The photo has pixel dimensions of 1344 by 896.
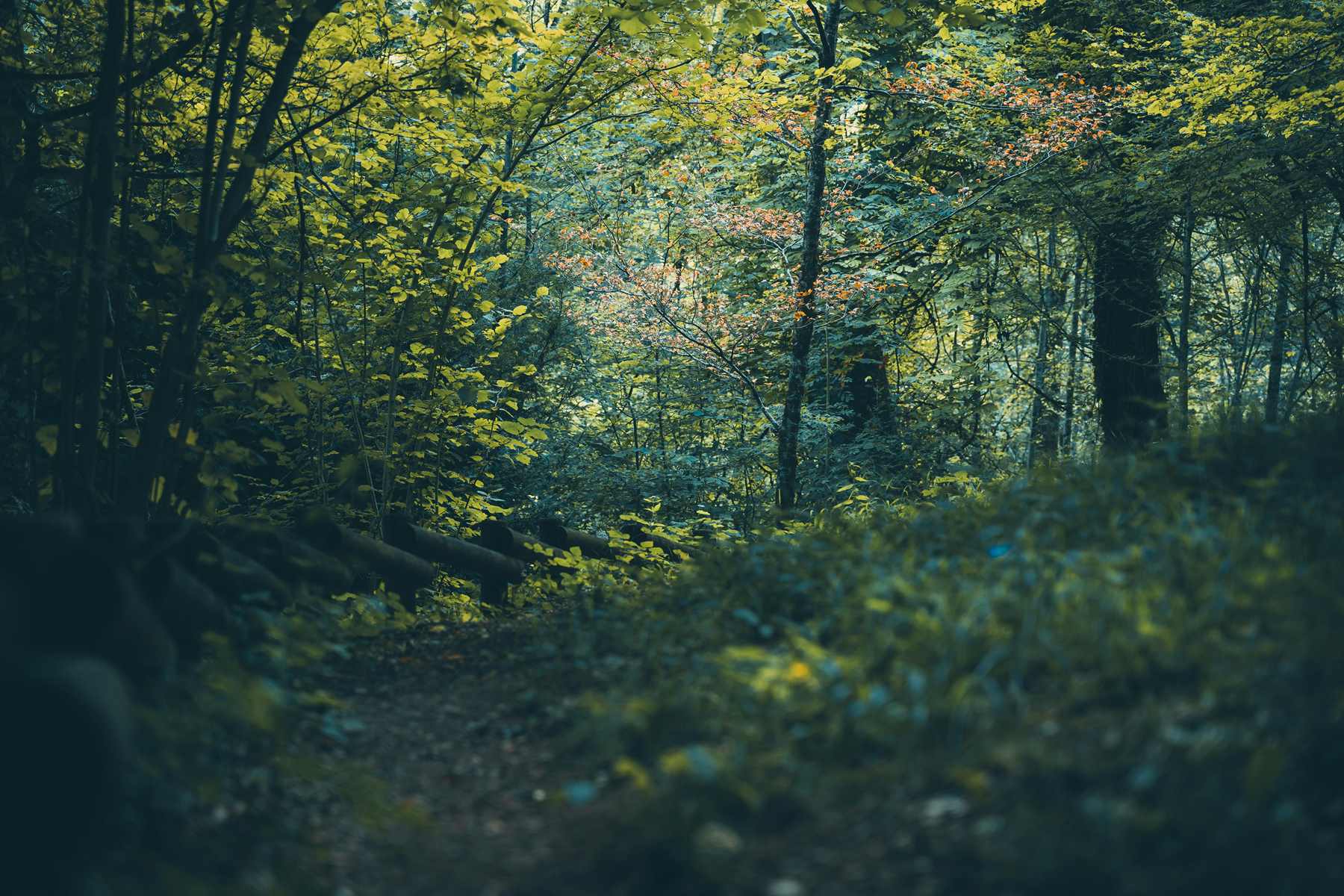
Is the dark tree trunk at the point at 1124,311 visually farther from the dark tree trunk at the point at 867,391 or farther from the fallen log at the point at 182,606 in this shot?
the fallen log at the point at 182,606

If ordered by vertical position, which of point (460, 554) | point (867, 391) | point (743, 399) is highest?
point (867, 391)

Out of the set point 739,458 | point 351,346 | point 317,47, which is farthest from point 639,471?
point 317,47

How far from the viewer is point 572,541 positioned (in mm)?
9055

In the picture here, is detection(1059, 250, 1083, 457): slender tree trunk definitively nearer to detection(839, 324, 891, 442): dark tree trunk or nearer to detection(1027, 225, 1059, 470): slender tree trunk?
detection(1027, 225, 1059, 470): slender tree trunk

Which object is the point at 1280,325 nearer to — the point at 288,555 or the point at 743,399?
the point at 743,399

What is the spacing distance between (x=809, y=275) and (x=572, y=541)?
466 centimetres

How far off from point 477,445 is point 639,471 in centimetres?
268

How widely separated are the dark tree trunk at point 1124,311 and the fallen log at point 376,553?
8.59 m

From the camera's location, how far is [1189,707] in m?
2.98

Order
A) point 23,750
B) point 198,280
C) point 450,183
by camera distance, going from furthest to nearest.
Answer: point 450,183 → point 198,280 → point 23,750

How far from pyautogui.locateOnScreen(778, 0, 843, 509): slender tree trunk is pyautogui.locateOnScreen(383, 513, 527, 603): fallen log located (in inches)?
153

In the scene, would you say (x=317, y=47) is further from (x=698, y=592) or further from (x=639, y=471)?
(x=639, y=471)

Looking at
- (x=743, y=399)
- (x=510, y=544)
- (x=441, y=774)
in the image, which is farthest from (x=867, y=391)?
(x=441, y=774)

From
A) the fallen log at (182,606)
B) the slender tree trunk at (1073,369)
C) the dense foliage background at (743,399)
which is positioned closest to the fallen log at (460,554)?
the dense foliage background at (743,399)
